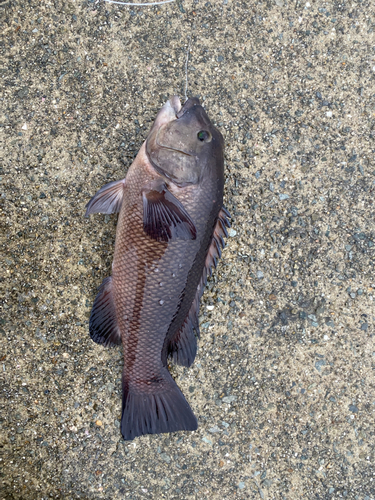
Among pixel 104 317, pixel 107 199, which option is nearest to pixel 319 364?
pixel 104 317

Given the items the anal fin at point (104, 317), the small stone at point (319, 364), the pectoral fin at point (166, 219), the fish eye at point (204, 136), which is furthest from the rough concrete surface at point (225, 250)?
the pectoral fin at point (166, 219)

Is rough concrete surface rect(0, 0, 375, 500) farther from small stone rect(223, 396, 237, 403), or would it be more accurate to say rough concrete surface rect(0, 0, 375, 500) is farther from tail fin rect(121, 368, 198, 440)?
tail fin rect(121, 368, 198, 440)

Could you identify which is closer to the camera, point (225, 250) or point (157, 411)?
point (157, 411)

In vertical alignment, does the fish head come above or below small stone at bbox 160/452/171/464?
above

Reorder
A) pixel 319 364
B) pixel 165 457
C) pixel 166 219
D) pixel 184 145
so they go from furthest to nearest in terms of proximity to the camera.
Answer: pixel 319 364 → pixel 165 457 → pixel 184 145 → pixel 166 219

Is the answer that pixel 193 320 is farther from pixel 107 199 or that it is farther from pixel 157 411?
pixel 107 199

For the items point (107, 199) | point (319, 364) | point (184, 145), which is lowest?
point (319, 364)

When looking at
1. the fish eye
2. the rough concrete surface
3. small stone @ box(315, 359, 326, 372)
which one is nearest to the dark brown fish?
the fish eye

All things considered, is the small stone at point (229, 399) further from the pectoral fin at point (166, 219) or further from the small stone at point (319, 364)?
the pectoral fin at point (166, 219)
